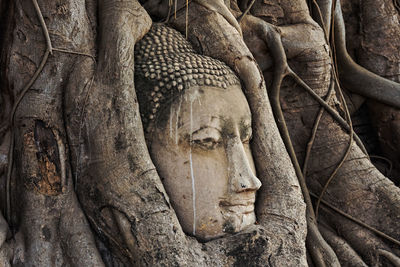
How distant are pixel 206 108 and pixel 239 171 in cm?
29

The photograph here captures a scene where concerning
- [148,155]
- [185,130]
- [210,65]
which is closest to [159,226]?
[148,155]

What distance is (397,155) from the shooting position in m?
3.18

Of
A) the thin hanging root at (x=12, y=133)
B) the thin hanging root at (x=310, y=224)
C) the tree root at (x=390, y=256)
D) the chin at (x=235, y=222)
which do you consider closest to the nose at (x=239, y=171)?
the chin at (x=235, y=222)

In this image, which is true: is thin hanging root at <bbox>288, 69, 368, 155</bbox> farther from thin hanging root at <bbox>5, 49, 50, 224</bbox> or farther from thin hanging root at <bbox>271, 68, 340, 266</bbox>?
thin hanging root at <bbox>5, 49, 50, 224</bbox>

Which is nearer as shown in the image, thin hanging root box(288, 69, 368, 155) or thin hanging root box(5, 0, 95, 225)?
thin hanging root box(5, 0, 95, 225)

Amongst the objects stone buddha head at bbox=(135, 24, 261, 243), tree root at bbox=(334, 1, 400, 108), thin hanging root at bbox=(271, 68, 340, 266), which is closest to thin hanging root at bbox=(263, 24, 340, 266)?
thin hanging root at bbox=(271, 68, 340, 266)

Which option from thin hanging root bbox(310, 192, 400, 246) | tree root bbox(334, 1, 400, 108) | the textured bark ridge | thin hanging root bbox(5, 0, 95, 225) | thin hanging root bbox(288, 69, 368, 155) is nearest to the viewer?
the textured bark ridge

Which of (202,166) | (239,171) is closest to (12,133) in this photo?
(202,166)

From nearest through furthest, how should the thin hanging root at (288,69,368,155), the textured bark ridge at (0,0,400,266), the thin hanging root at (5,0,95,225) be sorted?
the textured bark ridge at (0,0,400,266), the thin hanging root at (5,0,95,225), the thin hanging root at (288,69,368,155)

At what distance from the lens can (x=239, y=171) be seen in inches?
74.8

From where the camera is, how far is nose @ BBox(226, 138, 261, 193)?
1.88m

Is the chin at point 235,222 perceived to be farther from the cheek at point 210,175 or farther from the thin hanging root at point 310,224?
the thin hanging root at point 310,224

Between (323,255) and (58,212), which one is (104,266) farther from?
(323,255)

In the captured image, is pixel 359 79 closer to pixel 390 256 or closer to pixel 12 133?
pixel 390 256
